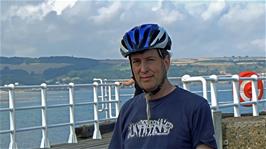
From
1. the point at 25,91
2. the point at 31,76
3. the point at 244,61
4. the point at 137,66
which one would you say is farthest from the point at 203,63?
the point at 137,66

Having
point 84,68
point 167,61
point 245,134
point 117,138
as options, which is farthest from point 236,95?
point 84,68

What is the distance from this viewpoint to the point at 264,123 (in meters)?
9.77

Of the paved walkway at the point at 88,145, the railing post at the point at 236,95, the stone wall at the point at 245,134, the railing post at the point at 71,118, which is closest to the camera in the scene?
the stone wall at the point at 245,134

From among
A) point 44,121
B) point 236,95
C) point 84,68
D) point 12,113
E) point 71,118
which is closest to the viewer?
point 12,113

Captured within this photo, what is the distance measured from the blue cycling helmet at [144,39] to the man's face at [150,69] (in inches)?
1.6

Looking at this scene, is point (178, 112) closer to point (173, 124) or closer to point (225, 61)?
point (173, 124)

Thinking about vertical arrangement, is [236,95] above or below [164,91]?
below

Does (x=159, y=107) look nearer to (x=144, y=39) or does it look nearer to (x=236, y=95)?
(x=144, y=39)

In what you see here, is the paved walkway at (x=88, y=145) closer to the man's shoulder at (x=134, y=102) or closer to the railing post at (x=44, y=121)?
the railing post at (x=44, y=121)

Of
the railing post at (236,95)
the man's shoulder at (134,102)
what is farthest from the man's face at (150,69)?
the railing post at (236,95)

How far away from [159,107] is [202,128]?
223 millimetres

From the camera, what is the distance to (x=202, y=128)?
117 inches

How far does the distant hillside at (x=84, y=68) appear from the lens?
3380 cm

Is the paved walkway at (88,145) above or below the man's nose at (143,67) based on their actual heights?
below
